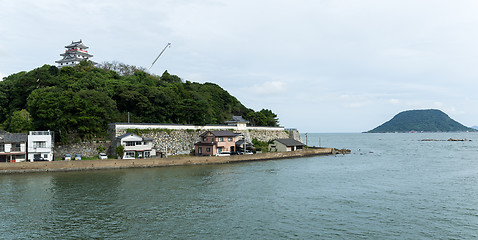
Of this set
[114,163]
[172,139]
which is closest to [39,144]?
[114,163]

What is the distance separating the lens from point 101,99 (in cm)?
4803

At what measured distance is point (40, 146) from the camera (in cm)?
3788

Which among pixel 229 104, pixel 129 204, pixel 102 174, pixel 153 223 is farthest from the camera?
pixel 229 104

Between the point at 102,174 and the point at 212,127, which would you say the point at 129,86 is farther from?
the point at 102,174

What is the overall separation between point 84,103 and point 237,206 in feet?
103

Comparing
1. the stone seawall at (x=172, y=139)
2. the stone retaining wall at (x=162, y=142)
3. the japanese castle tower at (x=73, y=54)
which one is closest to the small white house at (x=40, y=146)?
the stone retaining wall at (x=162, y=142)

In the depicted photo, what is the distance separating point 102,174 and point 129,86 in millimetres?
26782

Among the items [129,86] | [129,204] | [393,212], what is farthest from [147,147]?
[393,212]

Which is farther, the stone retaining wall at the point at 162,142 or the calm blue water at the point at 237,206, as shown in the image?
the stone retaining wall at the point at 162,142

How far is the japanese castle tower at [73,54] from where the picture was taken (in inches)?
3526

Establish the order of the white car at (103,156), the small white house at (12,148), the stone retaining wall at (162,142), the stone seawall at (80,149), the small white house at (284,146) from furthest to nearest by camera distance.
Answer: the small white house at (284,146), the stone retaining wall at (162,142), the stone seawall at (80,149), the white car at (103,156), the small white house at (12,148)

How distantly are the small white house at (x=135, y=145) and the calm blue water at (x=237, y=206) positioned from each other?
919 centimetres

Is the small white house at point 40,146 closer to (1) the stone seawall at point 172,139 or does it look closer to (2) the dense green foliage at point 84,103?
(2) the dense green foliage at point 84,103

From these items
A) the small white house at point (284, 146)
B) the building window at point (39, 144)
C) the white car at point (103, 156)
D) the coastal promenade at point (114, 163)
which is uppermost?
the building window at point (39, 144)
